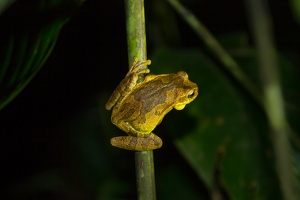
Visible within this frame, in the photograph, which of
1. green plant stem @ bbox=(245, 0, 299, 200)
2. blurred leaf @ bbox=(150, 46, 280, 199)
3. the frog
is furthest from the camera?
blurred leaf @ bbox=(150, 46, 280, 199)

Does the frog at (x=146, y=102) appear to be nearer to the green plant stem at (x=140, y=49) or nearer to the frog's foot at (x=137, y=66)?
the frog's foot at (x=137, y=66)

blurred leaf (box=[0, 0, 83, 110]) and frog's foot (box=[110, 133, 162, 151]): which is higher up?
blurred leaf (box=[0, 0, 83, 110])

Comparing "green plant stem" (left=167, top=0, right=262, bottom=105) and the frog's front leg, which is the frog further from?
"green plant stem" (left=167, top=0, right=262, bottom=105)

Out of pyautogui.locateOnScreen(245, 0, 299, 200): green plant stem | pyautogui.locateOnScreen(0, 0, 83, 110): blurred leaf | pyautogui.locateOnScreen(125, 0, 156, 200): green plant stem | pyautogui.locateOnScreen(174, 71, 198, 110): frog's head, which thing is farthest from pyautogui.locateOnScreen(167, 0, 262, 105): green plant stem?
pyautogui.locateOnScreen(245, 0, 299, 200): green plant stem

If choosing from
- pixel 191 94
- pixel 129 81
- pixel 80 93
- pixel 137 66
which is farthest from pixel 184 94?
pixel 80 93

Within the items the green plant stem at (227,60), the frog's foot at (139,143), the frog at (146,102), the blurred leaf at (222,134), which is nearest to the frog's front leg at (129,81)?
the frog at (146,102)

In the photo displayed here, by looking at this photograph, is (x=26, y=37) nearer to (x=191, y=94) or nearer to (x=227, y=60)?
(x=191, y=94)
